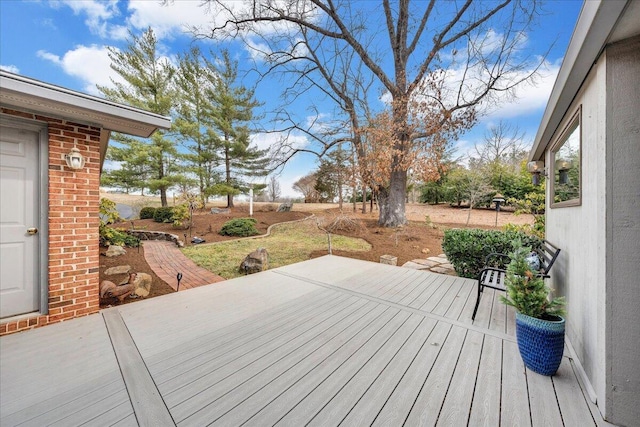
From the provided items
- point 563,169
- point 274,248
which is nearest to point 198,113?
point 274,248

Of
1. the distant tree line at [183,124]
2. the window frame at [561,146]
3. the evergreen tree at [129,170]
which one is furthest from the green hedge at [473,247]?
the evergreen tree at [129,170]

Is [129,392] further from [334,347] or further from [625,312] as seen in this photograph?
[625,312]

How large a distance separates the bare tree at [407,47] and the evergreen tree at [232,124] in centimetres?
572

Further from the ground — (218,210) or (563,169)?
(563,169)

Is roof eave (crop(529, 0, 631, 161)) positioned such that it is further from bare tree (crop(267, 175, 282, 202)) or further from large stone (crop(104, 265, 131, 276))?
bare tree (crop(267, 175, 282, 202))

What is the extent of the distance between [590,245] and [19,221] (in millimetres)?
5086

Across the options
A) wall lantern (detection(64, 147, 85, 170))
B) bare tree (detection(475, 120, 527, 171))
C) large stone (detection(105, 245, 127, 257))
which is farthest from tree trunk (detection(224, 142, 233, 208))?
bare tree (detection(475, 120, 527, 171))

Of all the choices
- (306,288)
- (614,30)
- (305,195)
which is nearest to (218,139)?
(305,195)

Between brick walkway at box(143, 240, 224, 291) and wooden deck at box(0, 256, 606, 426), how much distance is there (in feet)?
4.15

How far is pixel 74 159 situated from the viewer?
258 cm

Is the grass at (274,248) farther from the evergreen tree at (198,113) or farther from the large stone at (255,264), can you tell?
the evergreen tree at (198,113)

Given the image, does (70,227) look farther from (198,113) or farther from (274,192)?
(274,192)

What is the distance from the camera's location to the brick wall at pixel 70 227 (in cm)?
251

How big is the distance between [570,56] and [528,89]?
27.7 ft
